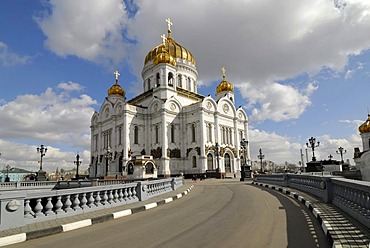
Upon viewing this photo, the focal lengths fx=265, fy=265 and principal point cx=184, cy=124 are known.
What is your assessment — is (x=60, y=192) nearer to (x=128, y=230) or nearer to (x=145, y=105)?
(x=128, y=230)

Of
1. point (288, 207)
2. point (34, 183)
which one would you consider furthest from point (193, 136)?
point (288, 207)

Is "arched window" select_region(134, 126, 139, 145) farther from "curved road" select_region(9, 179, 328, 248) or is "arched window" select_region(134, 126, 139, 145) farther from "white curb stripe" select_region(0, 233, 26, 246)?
"white curb stripe" select_region(0, 233, 26, 246)

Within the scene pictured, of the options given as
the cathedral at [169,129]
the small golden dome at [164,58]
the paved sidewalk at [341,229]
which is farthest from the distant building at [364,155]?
the paved sidewalk at [341,229]

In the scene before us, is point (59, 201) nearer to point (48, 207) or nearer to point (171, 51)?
point (48, 207)

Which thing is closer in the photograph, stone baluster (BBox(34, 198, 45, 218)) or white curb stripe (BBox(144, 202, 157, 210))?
stone baluster (BBox(34, 198, 45, 218))

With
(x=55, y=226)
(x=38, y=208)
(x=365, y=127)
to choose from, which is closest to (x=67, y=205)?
(x=38, y=208)

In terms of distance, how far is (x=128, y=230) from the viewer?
659 centimetres

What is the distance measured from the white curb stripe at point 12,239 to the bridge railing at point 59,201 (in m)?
0.67

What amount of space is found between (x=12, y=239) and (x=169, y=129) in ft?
126

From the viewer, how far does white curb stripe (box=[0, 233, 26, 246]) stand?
5400 mm

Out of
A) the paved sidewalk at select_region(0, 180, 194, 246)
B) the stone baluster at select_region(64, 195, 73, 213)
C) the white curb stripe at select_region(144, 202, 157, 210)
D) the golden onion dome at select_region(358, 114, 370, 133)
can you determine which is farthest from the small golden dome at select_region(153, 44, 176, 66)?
the stone baluster at select_region(64, 195, 73, 213)

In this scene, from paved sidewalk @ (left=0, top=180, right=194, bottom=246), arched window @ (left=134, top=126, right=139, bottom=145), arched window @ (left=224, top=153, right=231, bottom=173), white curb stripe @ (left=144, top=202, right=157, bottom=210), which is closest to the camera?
paved sidewalk @ (left=0, top=180, right=194, bottom=246)

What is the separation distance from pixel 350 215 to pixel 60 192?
25.7 ft

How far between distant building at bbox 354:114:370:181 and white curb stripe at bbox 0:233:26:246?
4265 centimetres
